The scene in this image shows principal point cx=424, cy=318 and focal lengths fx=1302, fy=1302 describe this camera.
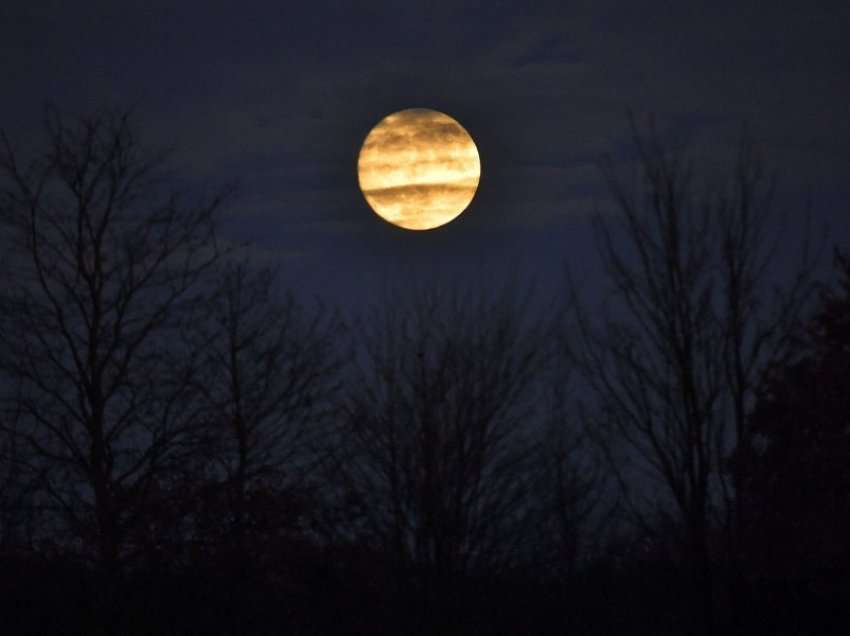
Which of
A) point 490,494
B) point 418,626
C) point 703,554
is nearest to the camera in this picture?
point 703,554

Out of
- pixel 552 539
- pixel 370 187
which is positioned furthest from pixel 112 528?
pixel 552 539

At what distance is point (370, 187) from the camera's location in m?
17.1

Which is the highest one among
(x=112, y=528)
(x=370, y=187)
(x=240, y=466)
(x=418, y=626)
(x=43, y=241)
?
(x=370, y=187)

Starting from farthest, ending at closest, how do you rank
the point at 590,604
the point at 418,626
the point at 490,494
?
the point at 590,604 → the point at 490,494 → the point at 418,626

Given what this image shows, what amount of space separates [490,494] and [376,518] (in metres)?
1.36

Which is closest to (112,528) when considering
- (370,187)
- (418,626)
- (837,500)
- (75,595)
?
(75,595)

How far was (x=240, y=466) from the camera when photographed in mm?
17391

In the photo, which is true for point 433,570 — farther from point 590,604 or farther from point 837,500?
point 837,500

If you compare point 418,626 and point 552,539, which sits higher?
point 552,539

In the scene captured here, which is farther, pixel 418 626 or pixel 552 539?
pixel 552 539

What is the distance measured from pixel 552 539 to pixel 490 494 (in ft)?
15.9

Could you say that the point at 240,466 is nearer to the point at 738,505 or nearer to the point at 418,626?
the point at 418,626

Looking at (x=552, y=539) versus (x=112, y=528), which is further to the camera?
(x=552, y=539)

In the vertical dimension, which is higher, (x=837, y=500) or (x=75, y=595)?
(x=837, y=500)
